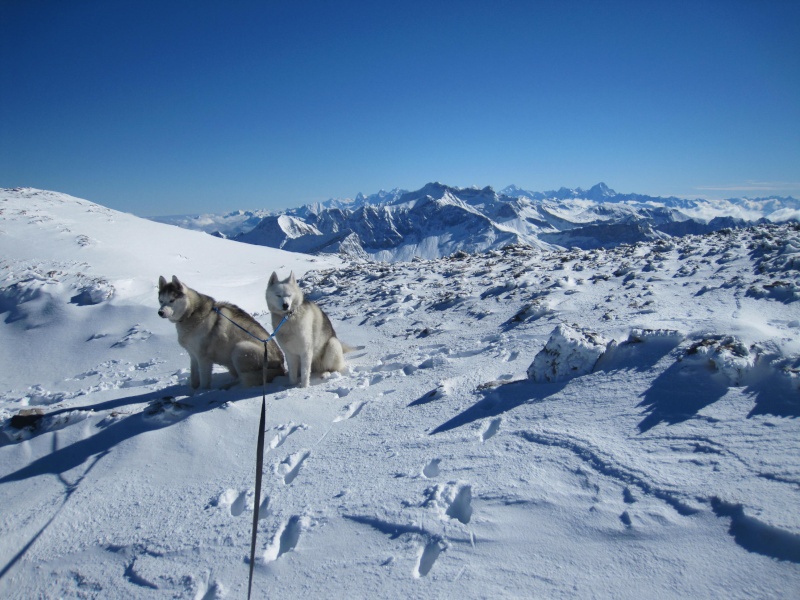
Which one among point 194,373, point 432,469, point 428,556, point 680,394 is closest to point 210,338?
point 194,373

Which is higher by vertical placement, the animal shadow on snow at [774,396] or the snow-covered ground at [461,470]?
the animal shadow on snow at [774,396]

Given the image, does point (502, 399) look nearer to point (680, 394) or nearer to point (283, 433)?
point (680, 394)

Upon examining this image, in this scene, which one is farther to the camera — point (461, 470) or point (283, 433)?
point (283, 433)

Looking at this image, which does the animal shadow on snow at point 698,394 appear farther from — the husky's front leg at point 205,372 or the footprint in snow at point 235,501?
the husky's front leg at point 205,372

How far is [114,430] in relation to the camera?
14.5ft

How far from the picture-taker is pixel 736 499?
223cm

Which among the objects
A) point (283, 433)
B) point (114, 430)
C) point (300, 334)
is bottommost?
point (114, 430)

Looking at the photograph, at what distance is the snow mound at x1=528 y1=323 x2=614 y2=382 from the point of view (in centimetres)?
412

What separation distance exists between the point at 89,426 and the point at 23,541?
1680 millimetres

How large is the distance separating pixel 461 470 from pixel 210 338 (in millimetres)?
4118

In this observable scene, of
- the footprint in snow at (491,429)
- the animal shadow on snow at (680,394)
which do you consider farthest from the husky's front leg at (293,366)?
the animal shadow on snow at (680,394)

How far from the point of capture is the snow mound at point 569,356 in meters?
4.12

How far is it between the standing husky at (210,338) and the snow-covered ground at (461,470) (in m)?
0.43

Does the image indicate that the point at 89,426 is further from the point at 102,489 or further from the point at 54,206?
the point at 54,206
